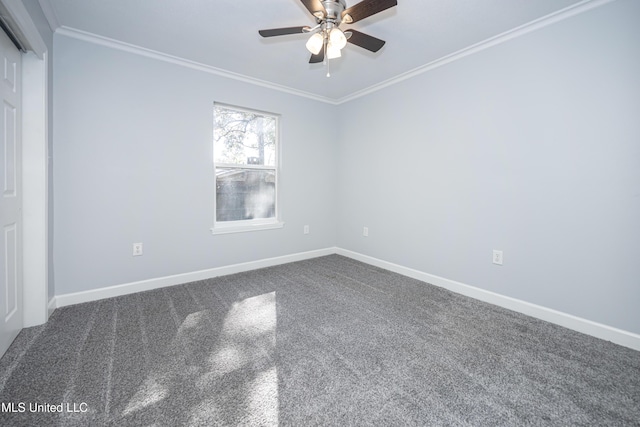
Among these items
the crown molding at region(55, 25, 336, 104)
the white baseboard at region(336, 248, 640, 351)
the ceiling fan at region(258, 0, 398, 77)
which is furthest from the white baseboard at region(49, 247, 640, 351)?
the ceiling fan at region(258, 0, 398, 77)

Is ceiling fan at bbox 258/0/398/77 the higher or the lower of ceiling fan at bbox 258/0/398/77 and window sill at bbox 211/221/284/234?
the higher

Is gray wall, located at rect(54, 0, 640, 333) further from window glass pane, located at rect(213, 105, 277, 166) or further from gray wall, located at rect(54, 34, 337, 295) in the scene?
window glass pane, located at rect(213, 105, 277, 166)

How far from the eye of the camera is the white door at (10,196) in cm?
171

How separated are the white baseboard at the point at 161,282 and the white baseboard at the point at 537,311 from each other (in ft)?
5.17

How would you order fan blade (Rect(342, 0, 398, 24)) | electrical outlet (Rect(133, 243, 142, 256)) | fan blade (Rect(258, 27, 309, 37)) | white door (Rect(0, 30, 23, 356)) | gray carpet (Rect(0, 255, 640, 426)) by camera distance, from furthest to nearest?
electrical outlet (Rect(133, 243, 142, 256)) < fan blade (Rect(258, 27, 309, 37)) < white door (Rect(0, 30, 23, 356)) < fan blade (Rect(342, 0, 398, 24)) < gray carpet (Rect(0, 255, 640, 426))

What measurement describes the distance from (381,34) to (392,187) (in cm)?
168

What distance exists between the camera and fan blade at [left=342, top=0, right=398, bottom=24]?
5.21ft

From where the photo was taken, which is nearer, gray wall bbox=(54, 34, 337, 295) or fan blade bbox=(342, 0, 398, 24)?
fan blade bbox=(342, 0, 398, 24)

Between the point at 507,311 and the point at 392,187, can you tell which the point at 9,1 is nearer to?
the point at 392,187

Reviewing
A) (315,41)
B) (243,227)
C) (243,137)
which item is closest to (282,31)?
(315,41)

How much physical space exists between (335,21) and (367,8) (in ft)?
0.78

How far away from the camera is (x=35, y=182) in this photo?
204cm

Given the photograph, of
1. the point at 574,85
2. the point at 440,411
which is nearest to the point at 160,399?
the point at 440,411

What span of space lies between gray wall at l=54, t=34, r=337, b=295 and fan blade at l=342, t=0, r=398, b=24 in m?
1.99
